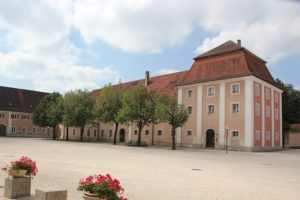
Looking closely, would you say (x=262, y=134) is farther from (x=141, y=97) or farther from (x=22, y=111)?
(x=22, y=111)

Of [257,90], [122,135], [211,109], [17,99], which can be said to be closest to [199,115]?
[211,109]

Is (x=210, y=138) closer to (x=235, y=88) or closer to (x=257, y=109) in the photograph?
(x=257, y=109)

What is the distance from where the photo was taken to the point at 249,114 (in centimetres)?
4003

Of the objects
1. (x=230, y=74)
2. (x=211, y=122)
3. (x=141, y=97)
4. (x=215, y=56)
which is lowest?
(x=211, y=122)

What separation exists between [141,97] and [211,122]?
9.94 m

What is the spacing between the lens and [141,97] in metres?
43.9

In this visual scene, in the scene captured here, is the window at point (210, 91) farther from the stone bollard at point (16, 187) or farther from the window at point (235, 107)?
the stone bollard at point (16, 187)

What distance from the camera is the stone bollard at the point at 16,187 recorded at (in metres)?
7.95

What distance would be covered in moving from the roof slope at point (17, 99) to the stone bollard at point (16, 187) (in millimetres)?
76743

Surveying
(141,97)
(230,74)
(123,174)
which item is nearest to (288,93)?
(230,74)

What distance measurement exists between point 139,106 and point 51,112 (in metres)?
25.2

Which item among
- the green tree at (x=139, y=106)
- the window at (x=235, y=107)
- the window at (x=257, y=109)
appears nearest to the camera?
the window at (x=235, y=107)

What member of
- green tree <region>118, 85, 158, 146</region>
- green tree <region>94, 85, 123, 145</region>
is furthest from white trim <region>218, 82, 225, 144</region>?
green tree <region>94, 85, 123, 145</region>

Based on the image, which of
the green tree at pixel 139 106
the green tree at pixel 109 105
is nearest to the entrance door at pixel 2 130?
the green tree at pixel 109 105
